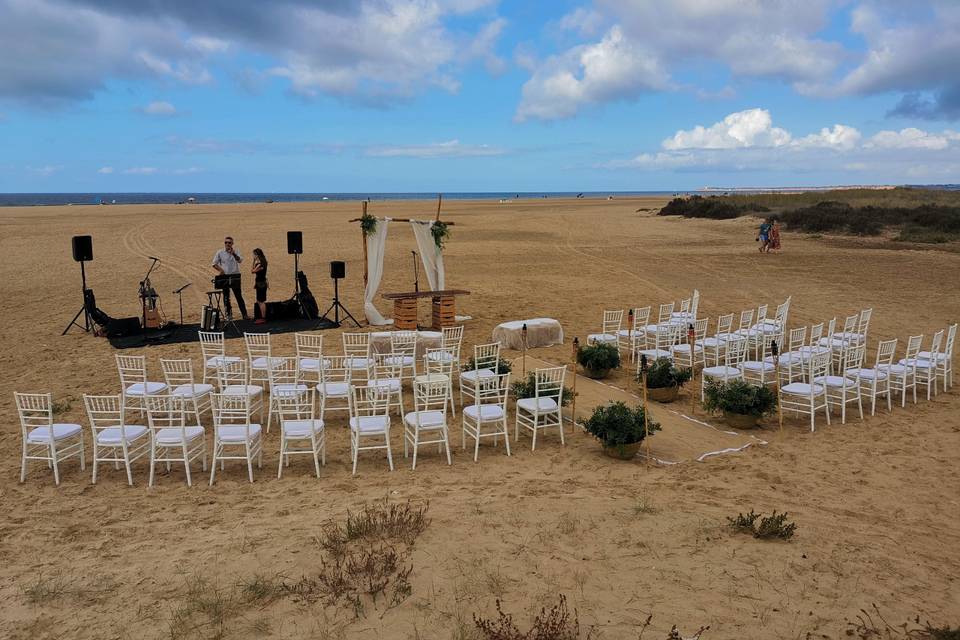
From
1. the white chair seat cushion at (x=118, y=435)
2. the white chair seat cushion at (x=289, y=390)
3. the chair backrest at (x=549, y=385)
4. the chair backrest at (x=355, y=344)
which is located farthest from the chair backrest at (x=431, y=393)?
the white chair seat cushion at (x=118, y=435)

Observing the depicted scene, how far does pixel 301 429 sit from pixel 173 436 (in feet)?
3.96

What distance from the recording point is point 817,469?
671 centimetres

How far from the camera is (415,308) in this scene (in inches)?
525

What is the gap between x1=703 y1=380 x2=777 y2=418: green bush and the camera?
311 inches

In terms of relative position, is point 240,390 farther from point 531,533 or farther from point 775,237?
point 775,237

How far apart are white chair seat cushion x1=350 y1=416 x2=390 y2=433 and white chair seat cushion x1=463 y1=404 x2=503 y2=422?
0.93m

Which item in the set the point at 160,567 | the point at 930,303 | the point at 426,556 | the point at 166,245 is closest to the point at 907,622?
the point at 426,556

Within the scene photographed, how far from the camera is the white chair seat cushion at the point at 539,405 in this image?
7371mm

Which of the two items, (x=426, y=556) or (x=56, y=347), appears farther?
(x=56, y=347)

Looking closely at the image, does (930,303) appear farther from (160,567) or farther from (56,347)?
(56,347)

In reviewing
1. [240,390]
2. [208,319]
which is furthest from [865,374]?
[208,319]

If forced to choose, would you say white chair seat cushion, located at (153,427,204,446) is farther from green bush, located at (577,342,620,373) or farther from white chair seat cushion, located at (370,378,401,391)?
green bush, located at (577,342,620,373)

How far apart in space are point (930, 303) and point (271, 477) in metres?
16.0

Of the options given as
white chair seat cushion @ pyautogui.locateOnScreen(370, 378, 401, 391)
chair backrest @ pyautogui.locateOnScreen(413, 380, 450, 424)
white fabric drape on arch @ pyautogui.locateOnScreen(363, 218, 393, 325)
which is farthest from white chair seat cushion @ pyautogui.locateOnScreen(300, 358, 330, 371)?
white fabric drape on arch @ pyautogui.locateOnScreen(363, 218, 393, 325)
